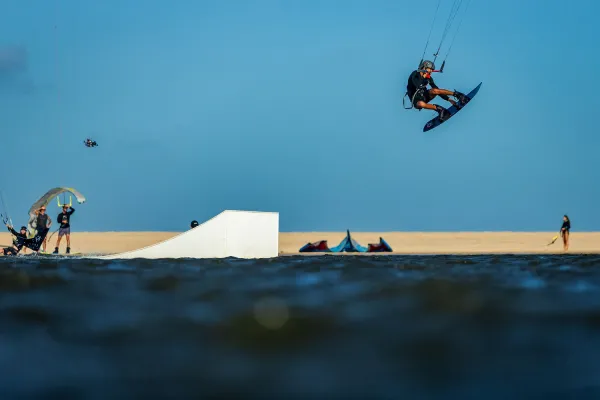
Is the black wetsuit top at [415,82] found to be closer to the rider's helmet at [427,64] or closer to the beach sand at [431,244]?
the rider's helmet at [427,64]

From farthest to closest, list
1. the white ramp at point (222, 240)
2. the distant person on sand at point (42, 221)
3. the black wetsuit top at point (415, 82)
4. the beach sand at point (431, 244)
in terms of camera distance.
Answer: the beach sand at point (431, 244) → the distant person on sand at point (42, 221) → the black wetsuit top at point (415, 82) → the white ramp at point (222, 240)

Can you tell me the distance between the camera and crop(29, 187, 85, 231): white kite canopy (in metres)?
25.5

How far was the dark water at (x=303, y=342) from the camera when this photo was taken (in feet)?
10.4

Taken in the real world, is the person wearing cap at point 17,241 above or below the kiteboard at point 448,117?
below

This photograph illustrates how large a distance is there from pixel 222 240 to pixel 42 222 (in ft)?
31.8

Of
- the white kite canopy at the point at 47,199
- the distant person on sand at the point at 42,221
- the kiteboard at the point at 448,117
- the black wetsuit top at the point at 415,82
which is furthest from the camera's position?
the white kite canopy at the point at 47,199

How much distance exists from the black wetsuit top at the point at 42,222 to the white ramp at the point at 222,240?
825 centimetres

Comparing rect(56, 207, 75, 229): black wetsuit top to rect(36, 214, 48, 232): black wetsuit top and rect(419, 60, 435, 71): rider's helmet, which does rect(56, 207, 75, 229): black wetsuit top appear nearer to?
rect(36, 214, 48, 232): black wetsuit top

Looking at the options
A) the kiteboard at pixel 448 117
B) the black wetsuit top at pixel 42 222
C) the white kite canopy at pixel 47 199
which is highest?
the kiteboard at pixel 448 117

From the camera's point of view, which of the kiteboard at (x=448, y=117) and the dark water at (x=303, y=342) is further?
the kiteboard at (x=448, y=117)

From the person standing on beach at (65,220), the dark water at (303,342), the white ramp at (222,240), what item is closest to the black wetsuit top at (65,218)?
the person standing on beach at (65,220)

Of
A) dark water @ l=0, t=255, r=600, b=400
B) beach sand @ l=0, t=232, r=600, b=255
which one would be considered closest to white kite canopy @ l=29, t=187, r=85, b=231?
beach sand @ l=0, t=232, r=600, b=255

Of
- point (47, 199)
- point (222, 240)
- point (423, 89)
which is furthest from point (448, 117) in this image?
point (47, 199)

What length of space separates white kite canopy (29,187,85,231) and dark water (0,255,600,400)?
731 inches
